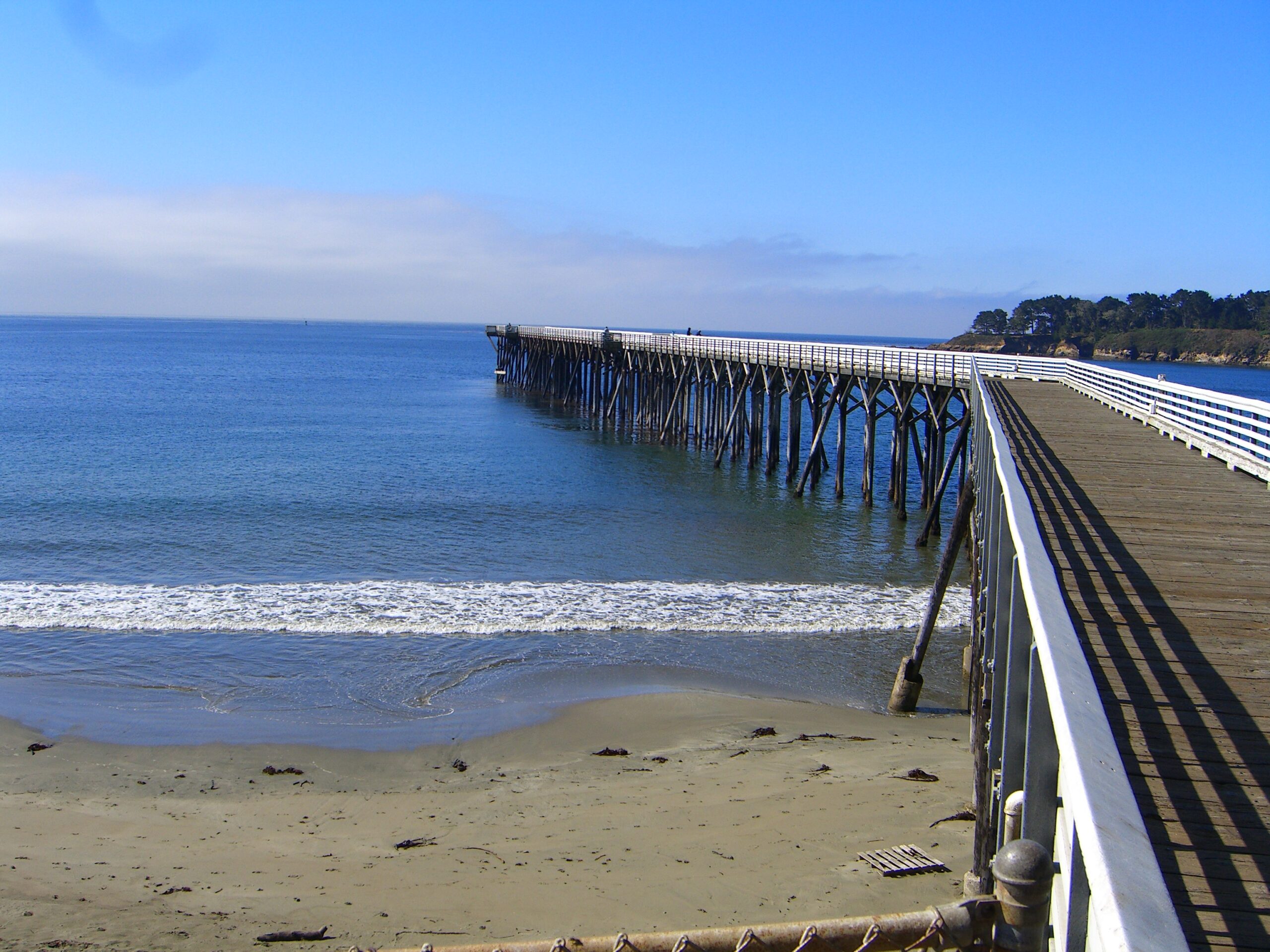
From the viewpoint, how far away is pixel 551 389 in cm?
5631

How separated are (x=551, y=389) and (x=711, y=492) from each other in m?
Result: 31.4

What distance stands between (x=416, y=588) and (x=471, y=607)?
1.59 meters

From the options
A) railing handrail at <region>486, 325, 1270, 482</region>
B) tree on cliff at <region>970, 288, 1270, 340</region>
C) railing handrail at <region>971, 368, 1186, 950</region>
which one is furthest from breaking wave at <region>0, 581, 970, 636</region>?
tree on cliff at <region>970, 288, 1270, 340</region>

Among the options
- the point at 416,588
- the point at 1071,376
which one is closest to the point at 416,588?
the point at 416,588

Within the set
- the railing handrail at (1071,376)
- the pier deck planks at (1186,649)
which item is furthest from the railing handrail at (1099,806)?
the railing handrail at (1071,376)

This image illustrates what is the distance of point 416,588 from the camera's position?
53.9 feet

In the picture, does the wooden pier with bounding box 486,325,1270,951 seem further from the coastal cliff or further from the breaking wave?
the coastal cliff

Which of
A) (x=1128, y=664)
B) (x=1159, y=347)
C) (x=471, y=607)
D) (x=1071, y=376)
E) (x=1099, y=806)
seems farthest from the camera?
(x=1159, y=347)

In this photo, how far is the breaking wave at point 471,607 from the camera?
47.1 feet

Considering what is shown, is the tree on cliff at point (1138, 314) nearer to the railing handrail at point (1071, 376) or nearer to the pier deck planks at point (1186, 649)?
the railing handrail at point (1071, 376)

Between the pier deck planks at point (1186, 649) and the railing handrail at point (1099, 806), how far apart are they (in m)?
0.78

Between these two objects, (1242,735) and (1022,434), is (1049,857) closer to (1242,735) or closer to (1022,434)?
(1242,735)

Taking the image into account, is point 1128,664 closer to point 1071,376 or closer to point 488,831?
point 488,831

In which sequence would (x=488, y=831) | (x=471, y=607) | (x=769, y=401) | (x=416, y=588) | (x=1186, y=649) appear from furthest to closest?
1. (x=769, y=401)
2. (x=416, y=588)
3. (x=471, y=607)
4. (x=488, y=831)
5. (x=1186, y=649)
